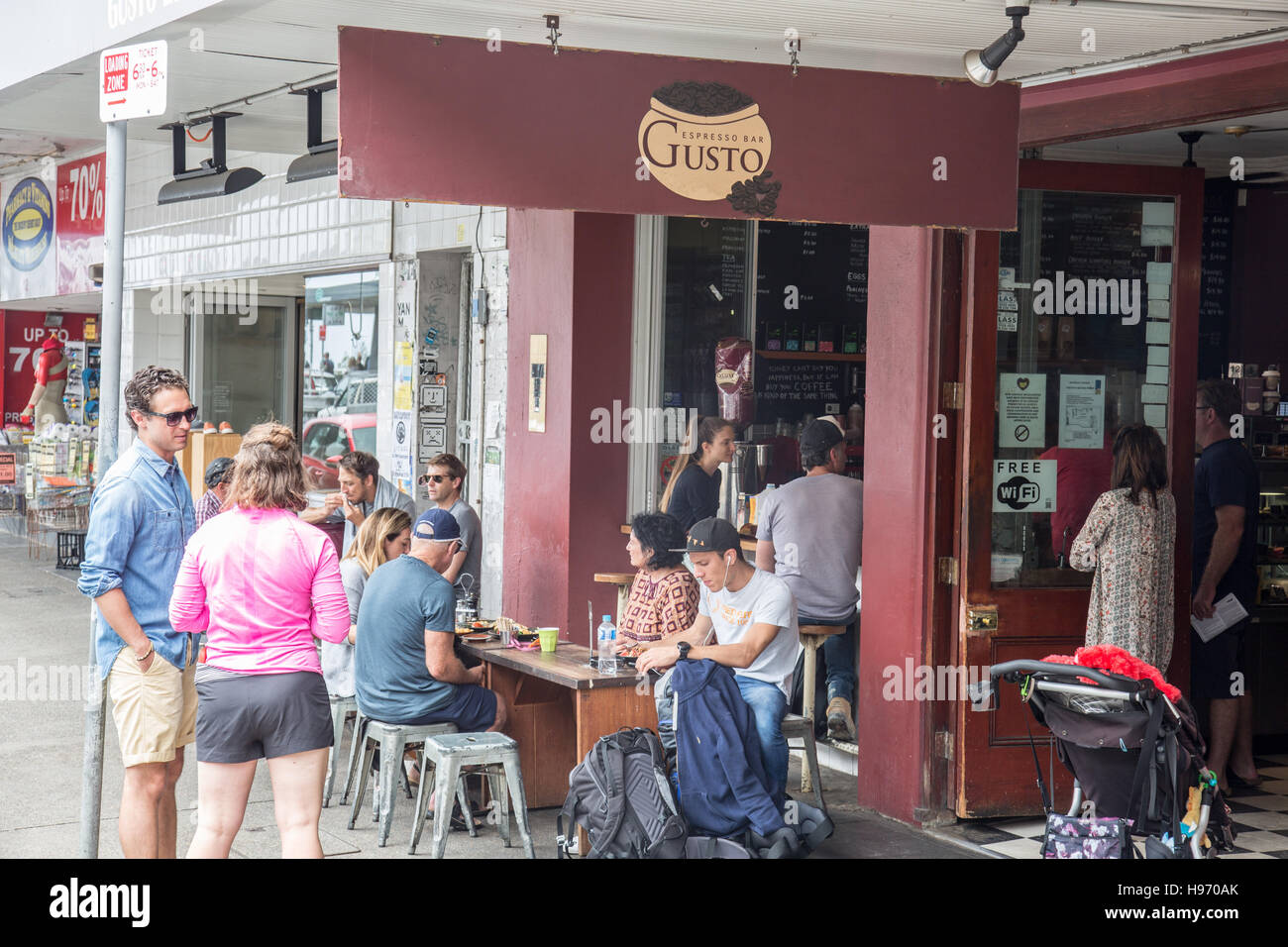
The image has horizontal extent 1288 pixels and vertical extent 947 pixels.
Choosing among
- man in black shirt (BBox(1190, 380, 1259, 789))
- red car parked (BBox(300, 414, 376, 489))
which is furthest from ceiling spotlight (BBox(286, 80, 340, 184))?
man in black shirt (BBox(1190, 380, 1259, 789))

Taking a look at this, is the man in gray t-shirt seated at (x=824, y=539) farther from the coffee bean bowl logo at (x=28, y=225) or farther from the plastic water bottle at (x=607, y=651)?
the coffee bean bowl logo at (x=28, y=225)

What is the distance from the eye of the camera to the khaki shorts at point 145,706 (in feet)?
14.7

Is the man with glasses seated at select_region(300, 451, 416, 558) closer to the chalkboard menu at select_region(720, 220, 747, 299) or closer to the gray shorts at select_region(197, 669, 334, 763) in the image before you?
the chalkboard menu at select_region(720, 220, 747, 299)

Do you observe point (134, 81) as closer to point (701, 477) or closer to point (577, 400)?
point (577, 400)

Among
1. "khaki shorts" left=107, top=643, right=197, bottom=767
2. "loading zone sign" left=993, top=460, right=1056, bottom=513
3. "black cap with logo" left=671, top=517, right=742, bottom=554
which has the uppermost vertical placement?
"loading zone sign" left=993, top=460, right=1056, bottom=513

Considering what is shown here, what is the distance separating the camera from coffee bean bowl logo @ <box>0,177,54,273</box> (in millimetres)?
17188

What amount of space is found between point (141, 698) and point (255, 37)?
9.10 feet

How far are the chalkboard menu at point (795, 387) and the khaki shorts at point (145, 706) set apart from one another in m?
5.77

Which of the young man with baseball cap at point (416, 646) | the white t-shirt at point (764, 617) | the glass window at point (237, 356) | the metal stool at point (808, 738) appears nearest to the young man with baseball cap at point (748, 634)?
the white t-shirt at point (764, 617)

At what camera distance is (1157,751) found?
13.4 ft

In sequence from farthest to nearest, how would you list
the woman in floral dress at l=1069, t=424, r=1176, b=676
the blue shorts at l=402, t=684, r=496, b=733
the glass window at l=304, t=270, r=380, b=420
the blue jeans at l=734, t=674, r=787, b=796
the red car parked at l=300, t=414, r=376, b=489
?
1. the red car parked at l=300, t=414, r=376, b=489
2. the glass window at l=304, t=270, r=380, b=420
3. the woman in floral dress at l=1069, t=424, r=1176, b=676
4. the blue shorts at l=402, t=684, r=496, b=733
5. the blue jeans at l=734, t=674, r=787, b=796

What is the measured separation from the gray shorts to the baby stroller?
2.13 m
